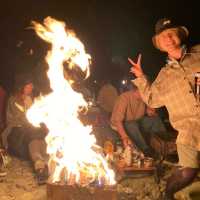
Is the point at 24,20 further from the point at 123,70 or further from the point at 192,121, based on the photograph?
the point at 192,121

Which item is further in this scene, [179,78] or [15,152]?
[15,152]

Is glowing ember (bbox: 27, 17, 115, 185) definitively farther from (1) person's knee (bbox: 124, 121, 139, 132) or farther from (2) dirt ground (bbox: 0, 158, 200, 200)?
(1) person's knee (bbox: 124, 121, 139, 132)

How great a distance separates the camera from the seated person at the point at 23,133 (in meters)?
7.17

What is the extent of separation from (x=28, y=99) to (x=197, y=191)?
12.6 ft

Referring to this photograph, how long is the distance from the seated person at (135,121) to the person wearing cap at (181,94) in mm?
2353

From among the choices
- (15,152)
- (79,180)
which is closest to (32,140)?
(15,152)

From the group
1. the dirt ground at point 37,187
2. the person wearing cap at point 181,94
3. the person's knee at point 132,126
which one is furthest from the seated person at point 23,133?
the person wearing cap at point 181,94

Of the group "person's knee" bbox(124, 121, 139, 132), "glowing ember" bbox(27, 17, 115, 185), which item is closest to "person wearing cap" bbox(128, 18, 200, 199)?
"glowing ember" bbox(27, 17, 115, 185)

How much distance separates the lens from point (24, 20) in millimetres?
12945

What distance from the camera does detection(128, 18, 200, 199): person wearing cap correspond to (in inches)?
200

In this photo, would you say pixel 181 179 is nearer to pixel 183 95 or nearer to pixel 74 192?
pixel 183 95

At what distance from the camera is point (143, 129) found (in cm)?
813

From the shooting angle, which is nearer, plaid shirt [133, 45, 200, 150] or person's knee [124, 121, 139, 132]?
plaid shirt [133, 45, 200, 150]

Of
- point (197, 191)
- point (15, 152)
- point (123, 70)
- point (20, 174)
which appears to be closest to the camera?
point (197, 191)
